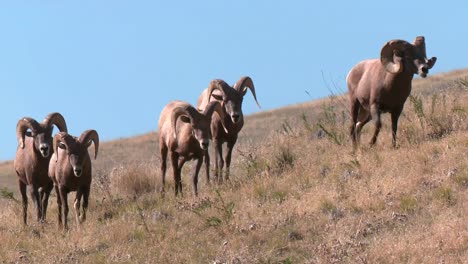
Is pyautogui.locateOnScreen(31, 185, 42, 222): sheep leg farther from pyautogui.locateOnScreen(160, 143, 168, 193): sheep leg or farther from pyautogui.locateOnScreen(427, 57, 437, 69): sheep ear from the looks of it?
pyautogui.locateOnScreen(427, 57, 437, 69): sheep ear

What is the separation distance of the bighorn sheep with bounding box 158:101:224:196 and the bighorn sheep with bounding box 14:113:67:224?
2.08 metres

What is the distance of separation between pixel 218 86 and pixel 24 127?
365 centimetres

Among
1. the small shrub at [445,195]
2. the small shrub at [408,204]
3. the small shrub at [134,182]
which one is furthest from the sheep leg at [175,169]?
the small shrub at [445,195]

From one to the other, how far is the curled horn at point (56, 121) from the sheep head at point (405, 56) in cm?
591

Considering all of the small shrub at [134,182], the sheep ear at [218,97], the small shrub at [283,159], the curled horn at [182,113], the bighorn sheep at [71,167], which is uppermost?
A: the sheep ear at [218,97]

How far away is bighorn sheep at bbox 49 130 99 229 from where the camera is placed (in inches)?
559

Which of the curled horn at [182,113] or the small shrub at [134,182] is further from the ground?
the curled horn at [182,113]

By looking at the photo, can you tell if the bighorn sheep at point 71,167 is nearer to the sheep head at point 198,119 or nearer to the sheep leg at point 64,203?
the sheep leg at point 64,203

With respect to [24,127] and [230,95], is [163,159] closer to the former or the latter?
[230,95]

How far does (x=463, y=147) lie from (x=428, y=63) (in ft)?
5.09

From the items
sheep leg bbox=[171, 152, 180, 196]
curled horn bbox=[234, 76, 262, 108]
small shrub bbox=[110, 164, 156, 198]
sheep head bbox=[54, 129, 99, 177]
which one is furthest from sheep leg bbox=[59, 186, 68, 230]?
curled horn bbox=[234, 76, 262, 108]

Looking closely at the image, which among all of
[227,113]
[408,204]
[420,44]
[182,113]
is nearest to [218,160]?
[227,113]

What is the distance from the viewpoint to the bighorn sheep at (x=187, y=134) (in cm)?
1483

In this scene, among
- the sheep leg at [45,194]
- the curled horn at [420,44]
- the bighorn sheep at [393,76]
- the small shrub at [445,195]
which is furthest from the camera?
the sheep leg at [45,194]
